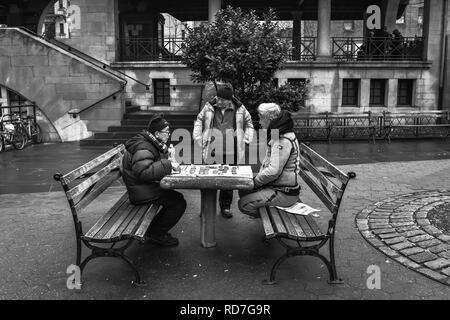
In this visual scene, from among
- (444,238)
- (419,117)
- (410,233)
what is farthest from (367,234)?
(419,117)

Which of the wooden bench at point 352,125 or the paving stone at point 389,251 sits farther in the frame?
the wooden bench at point 352,125

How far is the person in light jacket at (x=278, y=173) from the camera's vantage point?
4.76m

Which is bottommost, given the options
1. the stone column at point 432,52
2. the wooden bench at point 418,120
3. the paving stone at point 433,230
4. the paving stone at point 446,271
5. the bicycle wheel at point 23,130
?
the paving stone at point 446,271

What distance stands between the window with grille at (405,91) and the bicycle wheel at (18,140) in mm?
14786

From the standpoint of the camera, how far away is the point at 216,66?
1160 cm

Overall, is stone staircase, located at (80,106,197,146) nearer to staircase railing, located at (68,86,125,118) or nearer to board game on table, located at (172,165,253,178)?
staircase railing, located at (68,86,125,118)

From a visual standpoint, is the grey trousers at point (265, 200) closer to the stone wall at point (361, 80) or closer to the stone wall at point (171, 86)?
the stone wall at point (171, 86)

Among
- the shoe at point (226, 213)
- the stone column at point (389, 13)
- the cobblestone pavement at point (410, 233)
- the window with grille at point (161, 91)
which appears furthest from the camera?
the stone column at point (389, 13)

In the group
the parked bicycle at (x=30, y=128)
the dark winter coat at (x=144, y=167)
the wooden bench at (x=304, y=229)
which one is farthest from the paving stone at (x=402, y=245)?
the parked bicycle at (x=30, y=128)

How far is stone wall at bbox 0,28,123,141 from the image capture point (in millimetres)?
14977

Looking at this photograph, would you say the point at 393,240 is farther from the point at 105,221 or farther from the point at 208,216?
the point at 105,221

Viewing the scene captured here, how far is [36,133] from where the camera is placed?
15.2 m
